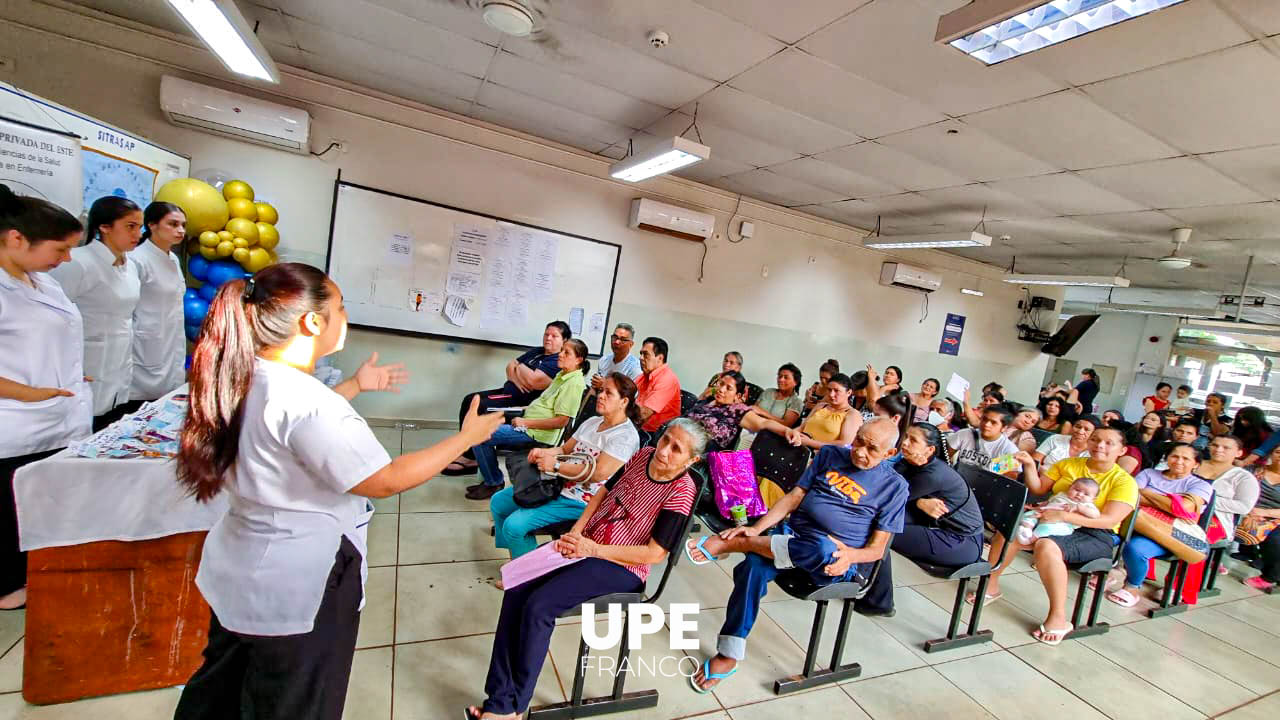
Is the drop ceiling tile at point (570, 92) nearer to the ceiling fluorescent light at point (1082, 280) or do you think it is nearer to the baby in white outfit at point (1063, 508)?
the baby in white outfit at point (1063, 508)

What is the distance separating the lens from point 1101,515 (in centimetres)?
286

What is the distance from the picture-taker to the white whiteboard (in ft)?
14.2

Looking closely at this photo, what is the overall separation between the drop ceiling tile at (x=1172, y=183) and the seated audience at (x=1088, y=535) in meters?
1.75

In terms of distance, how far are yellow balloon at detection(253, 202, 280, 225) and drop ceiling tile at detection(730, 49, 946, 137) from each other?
11.5ft

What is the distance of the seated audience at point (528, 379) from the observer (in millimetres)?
3822

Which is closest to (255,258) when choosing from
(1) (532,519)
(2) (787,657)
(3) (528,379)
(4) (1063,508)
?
(3) (528,379)

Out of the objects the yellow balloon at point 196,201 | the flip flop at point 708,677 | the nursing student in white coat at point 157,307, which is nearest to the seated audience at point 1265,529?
the flip flop at point 708,677

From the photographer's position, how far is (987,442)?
147 inches

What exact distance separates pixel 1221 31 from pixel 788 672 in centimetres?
308

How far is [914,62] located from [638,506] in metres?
2.50

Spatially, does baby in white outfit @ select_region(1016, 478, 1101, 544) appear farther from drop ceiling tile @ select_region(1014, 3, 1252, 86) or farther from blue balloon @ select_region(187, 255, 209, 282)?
blue balloon @ select_region(187, 255, 209, 282)

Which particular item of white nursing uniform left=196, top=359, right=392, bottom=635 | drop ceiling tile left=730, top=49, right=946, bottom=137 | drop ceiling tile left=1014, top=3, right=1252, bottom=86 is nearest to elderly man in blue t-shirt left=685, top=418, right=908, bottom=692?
white nursing uniform left=196, top=359, right=392, bottom=635

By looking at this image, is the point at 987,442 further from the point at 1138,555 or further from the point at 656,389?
the point at 656,389

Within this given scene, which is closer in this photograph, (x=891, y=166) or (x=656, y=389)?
(x=656, y=389)
